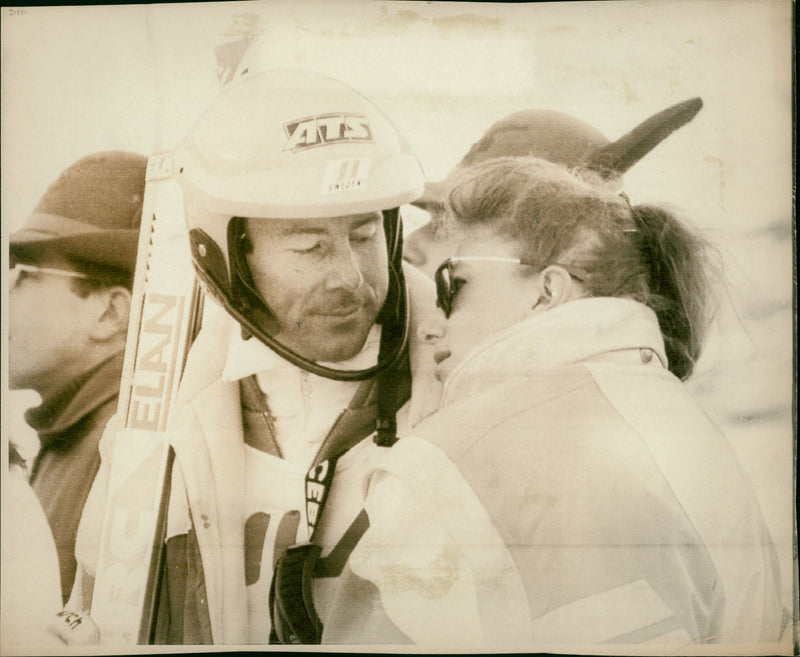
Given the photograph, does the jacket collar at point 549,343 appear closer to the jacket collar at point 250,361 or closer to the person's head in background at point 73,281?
the jacket collar at point 250,361

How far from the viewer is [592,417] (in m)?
1.73

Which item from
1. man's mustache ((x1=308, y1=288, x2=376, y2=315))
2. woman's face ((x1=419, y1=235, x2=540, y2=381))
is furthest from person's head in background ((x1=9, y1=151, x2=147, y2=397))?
woman's face ((x1=419, y1=235, x2=540, y2=381))

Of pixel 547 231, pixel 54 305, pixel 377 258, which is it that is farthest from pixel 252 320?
pixel 547 231

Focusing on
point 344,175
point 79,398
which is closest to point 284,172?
point 344,175

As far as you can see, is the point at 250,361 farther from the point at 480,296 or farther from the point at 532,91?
the point at 532,91

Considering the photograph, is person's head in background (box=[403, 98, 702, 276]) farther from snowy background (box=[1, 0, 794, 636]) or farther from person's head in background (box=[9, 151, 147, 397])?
person's head in background (box=[9, 151, 147, 397])

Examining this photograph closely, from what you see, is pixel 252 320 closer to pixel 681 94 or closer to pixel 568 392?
pixel 568 392

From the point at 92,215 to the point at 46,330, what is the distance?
302 millimetres

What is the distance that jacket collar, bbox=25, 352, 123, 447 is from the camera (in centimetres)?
176

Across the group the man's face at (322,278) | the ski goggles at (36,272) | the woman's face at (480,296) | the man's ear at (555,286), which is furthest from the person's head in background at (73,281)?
the man's ear at (555,286)

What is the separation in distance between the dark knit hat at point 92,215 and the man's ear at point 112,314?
6 cm

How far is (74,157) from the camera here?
178 cm

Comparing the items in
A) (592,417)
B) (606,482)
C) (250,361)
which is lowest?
(606,482)

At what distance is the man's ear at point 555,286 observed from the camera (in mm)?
1760
